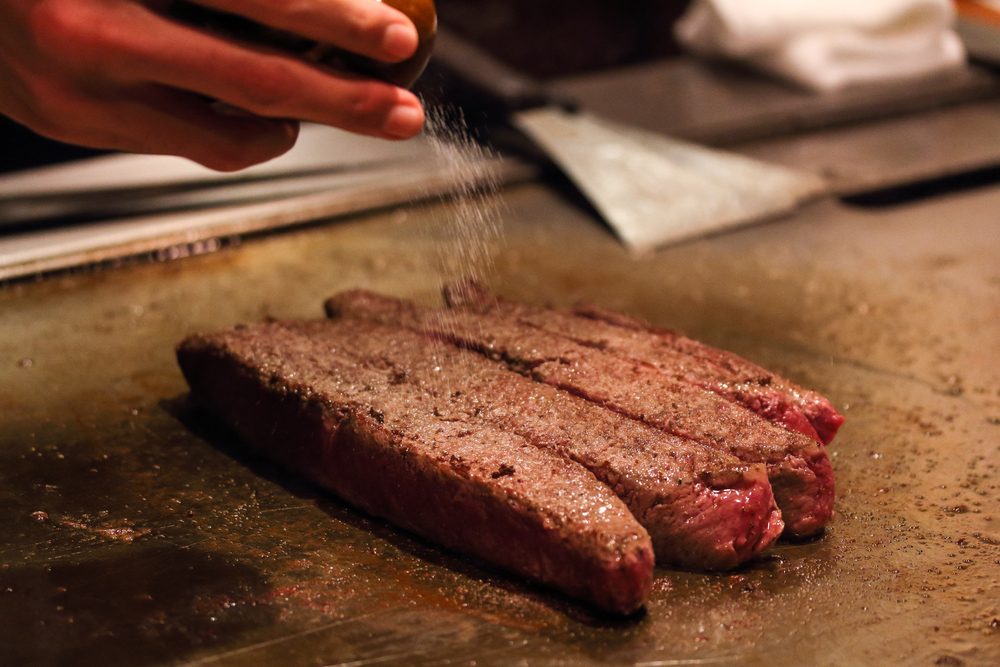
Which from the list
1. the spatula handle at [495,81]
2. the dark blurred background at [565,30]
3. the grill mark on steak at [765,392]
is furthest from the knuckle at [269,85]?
the dark blurred background at [565,30]

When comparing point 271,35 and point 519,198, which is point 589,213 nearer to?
point 519,198

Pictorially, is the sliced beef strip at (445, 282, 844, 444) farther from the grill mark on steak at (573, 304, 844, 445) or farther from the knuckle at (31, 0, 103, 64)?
the knuckle at (31, 0, 103, 64)

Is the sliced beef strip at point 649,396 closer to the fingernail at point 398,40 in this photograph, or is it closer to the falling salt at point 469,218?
the falling salt at point 469,218

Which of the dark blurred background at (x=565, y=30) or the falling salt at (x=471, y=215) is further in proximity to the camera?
the dark blurred background at (x=565, y=30)

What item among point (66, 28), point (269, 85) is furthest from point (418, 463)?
point (66, 28)

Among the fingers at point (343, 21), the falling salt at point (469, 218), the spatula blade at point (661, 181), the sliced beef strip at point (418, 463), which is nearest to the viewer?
the fingers at point (343, 21)

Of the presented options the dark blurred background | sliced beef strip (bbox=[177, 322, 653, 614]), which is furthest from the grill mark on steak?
the dark blurred background
